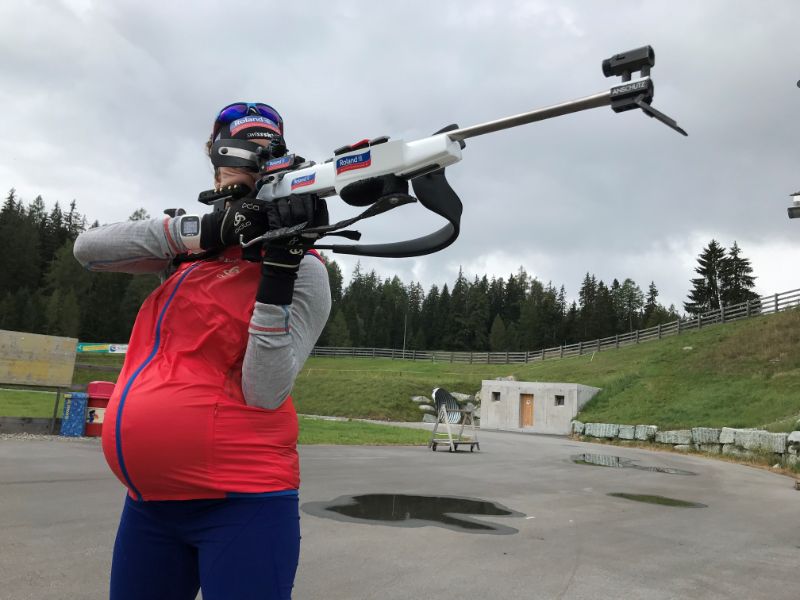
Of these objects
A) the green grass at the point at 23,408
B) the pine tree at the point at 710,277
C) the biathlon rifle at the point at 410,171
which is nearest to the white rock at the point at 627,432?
the green grass at the point at 23,408

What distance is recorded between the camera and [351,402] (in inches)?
1517

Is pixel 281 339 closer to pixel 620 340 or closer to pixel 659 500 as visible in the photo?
pixel 659 500

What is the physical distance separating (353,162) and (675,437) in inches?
1011

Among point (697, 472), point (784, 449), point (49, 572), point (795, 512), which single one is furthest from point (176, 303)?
point (784, 449)

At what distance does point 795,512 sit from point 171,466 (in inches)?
407

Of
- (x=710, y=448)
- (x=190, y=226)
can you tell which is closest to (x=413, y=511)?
(x=190, y=226)

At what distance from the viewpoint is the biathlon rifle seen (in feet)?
5.54

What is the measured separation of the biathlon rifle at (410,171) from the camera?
66.4 inches

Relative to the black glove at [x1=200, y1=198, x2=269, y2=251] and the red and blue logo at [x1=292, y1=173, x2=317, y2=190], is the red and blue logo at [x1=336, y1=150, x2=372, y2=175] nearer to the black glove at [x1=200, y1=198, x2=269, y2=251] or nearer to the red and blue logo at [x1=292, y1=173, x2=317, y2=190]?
the red and blue logo at [x1=292, y1=173, x2=317, y2=190]

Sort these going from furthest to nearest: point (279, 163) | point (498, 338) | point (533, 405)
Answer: point (498, 338)
point (533, 405)
point (279, 163)

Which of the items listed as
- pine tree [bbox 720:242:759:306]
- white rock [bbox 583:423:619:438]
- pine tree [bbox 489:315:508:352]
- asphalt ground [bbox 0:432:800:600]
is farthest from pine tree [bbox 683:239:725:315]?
asphalt ground [bbox 0:432:800:600]

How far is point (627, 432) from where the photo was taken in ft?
84.9

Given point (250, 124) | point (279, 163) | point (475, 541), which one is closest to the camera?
point (279, 163)

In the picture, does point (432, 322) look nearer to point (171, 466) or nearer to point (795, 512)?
point (795, 512)
